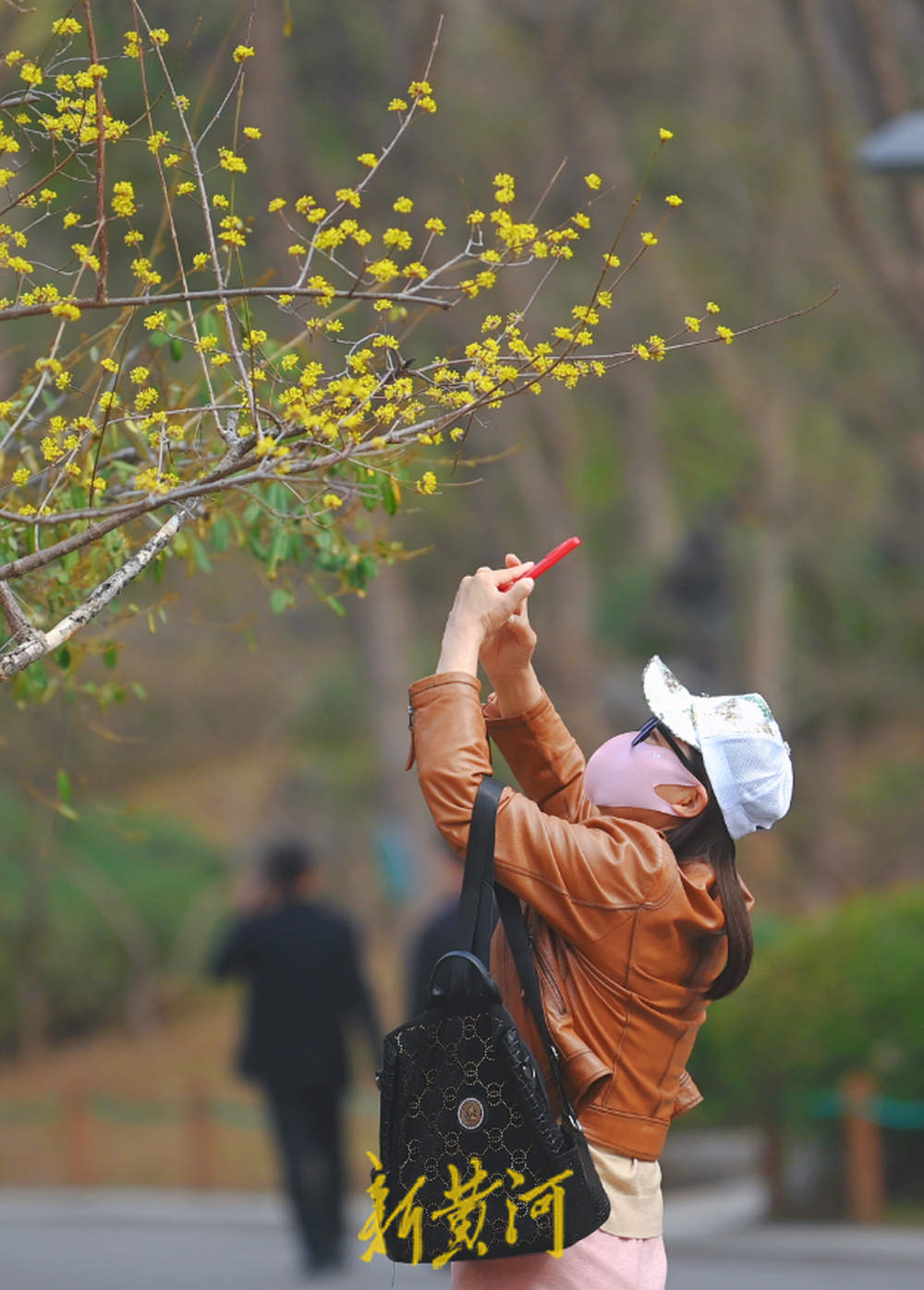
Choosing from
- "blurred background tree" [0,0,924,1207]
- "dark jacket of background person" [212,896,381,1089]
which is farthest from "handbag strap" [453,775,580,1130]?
"blurred background tree" [0,0,924,1207]

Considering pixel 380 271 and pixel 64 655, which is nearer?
pixel 380 271

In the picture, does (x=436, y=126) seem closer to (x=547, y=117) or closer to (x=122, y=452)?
(x=547, y=117)

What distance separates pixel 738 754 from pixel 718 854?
0.60ft

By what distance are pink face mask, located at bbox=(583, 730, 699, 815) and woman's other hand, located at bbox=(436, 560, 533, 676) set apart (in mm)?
299

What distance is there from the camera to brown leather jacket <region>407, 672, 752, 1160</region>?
8.71 ft

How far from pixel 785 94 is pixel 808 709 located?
666cm

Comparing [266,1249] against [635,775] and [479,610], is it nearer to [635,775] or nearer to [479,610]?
[635,775]

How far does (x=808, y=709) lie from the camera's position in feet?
61.4

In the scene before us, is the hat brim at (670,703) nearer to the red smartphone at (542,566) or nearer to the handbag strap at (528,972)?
the red smartphone at (542,566)

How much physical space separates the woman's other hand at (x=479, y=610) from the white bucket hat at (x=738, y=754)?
30cm

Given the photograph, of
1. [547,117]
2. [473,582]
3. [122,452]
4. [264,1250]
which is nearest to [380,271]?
[473,582]

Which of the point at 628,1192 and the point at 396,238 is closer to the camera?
the point at 396,238

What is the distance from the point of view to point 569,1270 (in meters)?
2.74

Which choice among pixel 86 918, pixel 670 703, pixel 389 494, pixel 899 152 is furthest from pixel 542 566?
pixel 86 918
